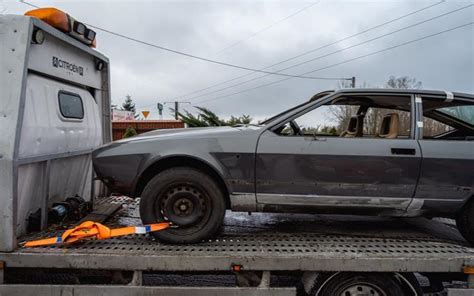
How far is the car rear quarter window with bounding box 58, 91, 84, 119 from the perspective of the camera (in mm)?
3281

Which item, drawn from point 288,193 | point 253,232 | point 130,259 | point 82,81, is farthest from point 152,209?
point 82,81

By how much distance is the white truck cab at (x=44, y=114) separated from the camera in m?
2.45

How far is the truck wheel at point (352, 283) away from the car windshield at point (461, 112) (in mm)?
2002

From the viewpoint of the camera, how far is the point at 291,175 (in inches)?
113

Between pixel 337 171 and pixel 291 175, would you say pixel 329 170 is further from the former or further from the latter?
pixel 291 175

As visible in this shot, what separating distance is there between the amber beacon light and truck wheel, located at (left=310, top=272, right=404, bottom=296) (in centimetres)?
349

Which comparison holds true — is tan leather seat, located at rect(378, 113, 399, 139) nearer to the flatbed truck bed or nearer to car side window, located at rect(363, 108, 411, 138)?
car side window, located at rect(363, 108, 411, 138)

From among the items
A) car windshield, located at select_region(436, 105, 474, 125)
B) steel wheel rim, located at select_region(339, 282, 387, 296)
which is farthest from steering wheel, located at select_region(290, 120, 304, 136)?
car windshield, located at select_region(436, 105, 474, 125)

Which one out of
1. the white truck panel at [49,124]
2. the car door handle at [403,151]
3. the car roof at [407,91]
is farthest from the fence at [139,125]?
the car door handle at [403,151]

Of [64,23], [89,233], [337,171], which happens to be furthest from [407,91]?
[64,23]

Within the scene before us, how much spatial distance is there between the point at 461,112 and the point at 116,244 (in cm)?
388

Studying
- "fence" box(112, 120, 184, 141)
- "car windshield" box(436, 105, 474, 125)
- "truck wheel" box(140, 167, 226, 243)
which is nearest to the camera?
"truck wheel" box(140, 167, 226, 243)

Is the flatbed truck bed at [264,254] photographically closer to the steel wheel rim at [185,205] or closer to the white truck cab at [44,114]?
the steel wheel rim at [185,205]

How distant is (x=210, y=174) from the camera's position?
2.97 meters
